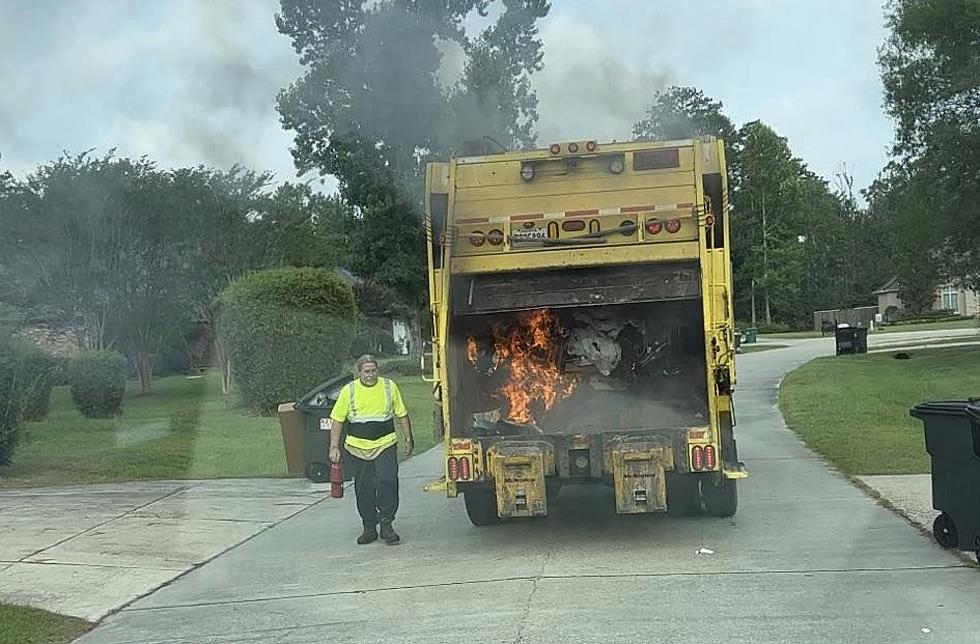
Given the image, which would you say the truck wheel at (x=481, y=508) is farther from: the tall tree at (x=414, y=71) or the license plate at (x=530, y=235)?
the tall tree at (x=414, y=71)

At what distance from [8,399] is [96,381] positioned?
8606mm

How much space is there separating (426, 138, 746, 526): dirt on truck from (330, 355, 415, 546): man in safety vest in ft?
2.14

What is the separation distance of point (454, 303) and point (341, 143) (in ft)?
63.5

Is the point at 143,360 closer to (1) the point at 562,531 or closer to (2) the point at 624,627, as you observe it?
(1) the point at 562,531

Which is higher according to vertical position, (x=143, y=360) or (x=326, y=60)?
(x=326, y=60)

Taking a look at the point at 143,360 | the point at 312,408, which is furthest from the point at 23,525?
the point at 143,360

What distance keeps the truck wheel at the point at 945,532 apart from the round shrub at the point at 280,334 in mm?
14885

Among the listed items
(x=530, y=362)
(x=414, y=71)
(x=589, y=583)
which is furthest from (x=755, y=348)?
(x=589, y=583)

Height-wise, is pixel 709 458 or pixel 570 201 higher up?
pixel 570 201

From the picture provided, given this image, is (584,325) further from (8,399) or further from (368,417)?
(8,399)

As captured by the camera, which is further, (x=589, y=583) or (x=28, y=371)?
(x=28, y=371)

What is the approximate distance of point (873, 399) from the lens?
795 inches

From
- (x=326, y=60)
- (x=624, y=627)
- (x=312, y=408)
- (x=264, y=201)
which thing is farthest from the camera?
(x=264, y=201)

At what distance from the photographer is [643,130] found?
586 inches
